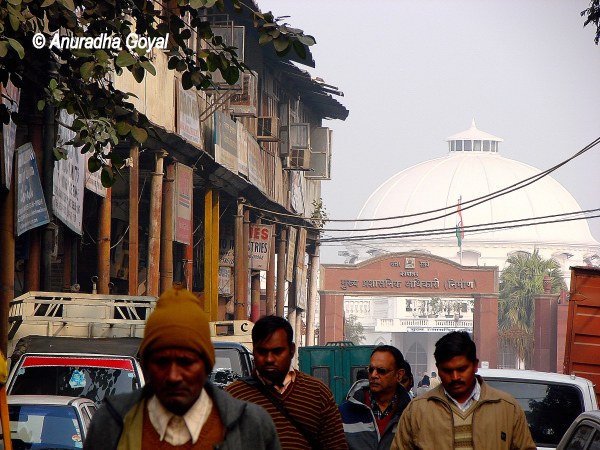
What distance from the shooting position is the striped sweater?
676 centimetres

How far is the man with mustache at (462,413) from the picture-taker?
667 cm

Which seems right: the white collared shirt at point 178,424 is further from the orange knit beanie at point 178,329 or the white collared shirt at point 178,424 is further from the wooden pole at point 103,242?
the wooden pole at point 103,242

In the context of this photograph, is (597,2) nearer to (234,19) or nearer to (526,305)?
(234,19)

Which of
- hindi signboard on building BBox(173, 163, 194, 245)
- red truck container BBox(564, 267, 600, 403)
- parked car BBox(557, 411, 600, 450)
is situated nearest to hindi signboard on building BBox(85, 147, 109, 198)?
hindi signboard on building BBox(173, 163, 194, 245)

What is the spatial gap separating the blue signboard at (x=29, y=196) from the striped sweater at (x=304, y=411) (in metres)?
12.5

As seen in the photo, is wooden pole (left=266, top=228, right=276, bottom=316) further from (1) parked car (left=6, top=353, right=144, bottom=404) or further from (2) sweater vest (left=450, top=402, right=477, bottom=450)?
(2) sweater vest (left=450, top=402, right=477, bottom=450)

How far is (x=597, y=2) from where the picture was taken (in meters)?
15.4

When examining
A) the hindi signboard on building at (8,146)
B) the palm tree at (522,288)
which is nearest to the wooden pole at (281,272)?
the hindi signboard on building at (8,146)

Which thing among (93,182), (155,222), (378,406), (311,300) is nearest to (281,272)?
(311,300)

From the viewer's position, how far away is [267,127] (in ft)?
130

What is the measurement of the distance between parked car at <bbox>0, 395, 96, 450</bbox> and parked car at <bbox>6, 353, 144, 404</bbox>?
2214 mm

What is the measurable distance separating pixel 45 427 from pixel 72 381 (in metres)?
2.53

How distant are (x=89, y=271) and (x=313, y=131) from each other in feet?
62.0

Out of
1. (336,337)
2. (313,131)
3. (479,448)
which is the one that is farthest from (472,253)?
(479,448)
